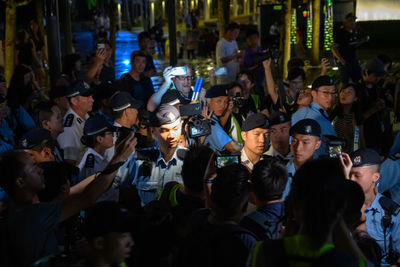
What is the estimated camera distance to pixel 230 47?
1141 cm

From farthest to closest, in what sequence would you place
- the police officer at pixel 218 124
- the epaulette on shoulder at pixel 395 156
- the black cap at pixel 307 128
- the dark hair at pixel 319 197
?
1. the police officer at pixel 218 124
2. the epaulette on shoulder at pixel 395 156
3. the black cap at pixel 307 128
4. the dark hair at pixel 319 197

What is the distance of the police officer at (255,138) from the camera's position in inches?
239

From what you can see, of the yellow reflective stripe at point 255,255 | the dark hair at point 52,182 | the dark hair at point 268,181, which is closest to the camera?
the yellow reflective stripe at point 255,255

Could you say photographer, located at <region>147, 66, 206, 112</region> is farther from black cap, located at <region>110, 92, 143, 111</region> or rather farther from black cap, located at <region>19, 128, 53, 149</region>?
black cap, located at <region>19, 128, 53, 149</region>

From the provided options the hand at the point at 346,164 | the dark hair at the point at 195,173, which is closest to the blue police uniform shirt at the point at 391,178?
the hand at the point at 346,164

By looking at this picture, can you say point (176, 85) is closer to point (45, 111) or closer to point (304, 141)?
point (45, 111)

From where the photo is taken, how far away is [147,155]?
5.61 meters

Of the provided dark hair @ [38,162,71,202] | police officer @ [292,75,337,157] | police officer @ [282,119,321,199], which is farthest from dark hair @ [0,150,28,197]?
police officer @ [292,75,337,157]

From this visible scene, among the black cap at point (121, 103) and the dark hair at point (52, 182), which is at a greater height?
the black cap at point (121, 103)

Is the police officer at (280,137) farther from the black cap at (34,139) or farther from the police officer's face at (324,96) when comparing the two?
the black cap at (34,139)

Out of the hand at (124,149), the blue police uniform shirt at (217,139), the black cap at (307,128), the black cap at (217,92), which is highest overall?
the black cap at (217,92)

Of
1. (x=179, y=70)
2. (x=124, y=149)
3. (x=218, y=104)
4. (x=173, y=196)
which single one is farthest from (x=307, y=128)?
(x=179, y=70)

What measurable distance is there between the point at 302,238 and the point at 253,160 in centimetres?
307

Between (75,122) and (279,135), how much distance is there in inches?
96.7
